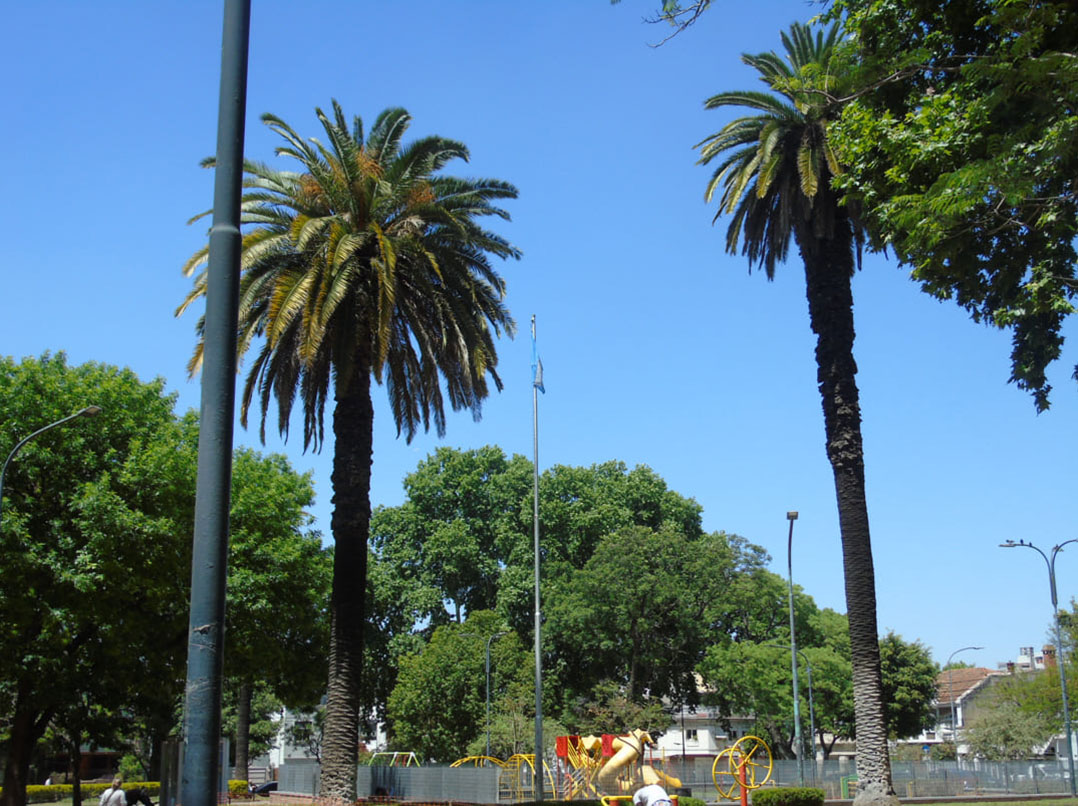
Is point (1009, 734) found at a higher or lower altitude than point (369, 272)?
lower

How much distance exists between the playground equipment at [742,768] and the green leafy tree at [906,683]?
11.8 metres

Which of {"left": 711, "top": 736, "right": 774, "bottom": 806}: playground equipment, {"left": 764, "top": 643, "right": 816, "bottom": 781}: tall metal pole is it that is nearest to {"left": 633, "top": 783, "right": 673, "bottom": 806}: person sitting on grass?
{"left": 711, "top": 736, "right": 774, "bottom": 806}: playground equipment

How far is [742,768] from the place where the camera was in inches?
1172

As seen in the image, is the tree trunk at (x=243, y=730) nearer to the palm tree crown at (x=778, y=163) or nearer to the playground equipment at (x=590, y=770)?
the playground equipment at (x=590, y=770)

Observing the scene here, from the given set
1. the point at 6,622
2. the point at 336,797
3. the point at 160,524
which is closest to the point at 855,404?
the point at 336,797

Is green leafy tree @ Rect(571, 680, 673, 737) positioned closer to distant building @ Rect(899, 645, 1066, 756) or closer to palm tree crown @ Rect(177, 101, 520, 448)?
palm tree crown @ Rect(177, 101, 520, 448)

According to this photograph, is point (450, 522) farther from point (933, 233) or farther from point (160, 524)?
point (933, 233)

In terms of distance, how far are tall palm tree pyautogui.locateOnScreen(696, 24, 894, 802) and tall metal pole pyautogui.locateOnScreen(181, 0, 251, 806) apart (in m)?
20.1

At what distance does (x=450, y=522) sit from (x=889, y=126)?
172ft

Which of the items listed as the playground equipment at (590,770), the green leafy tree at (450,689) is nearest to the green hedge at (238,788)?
the green leafy tree at (450,689)

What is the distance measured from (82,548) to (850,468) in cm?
2088

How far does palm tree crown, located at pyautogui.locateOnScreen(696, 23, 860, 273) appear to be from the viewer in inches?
1049

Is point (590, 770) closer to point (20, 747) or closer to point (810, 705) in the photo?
point (20, 747)

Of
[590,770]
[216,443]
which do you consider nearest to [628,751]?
[590,770]
